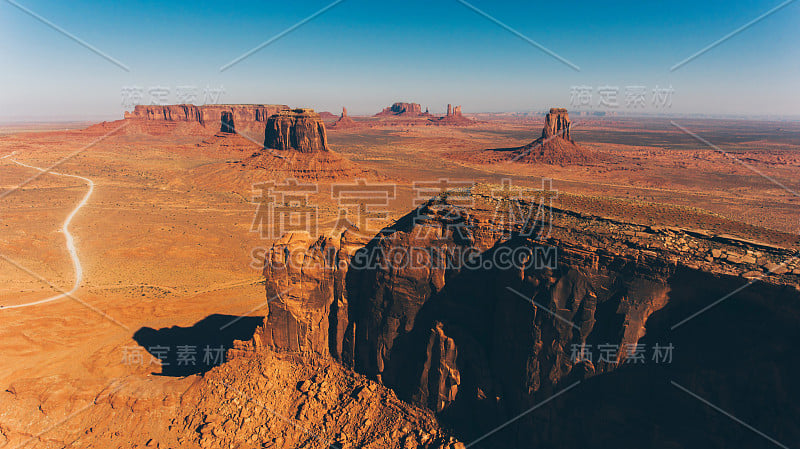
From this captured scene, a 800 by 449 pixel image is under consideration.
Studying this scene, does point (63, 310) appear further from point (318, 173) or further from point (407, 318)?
point (318, 173)

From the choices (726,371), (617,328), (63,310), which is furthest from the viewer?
(63,310)

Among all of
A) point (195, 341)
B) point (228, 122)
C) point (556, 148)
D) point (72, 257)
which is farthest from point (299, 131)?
point (556, 148)

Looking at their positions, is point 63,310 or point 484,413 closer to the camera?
point 484,413

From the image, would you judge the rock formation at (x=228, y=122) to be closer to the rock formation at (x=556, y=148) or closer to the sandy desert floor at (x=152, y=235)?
the sandy desert floor at (x=152, y=235)

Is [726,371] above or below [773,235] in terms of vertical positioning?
below

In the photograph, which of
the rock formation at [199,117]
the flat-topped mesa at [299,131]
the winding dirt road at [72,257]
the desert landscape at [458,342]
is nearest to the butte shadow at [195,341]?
the desert landscape at [458,342]

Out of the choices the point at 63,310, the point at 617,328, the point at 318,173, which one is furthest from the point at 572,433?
the point at 318,173

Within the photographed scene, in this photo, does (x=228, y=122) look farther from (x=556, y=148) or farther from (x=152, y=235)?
(x=556, y=148)

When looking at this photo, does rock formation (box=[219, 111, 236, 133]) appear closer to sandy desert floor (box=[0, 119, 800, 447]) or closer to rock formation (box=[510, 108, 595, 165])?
sandy desert floor (box=[0, 119, 800, 447])
